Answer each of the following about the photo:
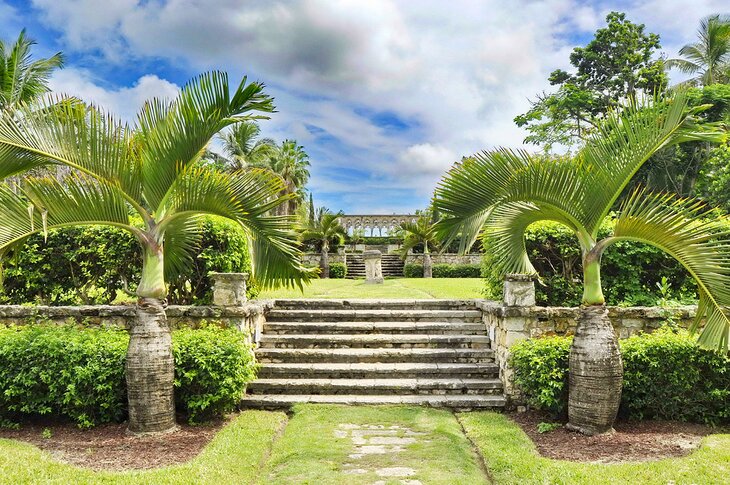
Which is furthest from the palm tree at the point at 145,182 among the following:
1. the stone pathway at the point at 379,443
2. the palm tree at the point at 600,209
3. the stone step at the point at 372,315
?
the stone step at the point at 372,315

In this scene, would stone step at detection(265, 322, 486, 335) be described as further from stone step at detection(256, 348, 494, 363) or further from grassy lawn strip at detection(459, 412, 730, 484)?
grassy lawn strip at detection(459, 412, 730, 484)

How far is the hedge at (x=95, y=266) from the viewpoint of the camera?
6270 millimetres

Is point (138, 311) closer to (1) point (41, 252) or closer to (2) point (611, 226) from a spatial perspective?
(1) point (41, 252)

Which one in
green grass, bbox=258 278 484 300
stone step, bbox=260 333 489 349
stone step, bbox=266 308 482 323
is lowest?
stone step, bbox=260 333 489 349

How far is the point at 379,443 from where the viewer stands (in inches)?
170

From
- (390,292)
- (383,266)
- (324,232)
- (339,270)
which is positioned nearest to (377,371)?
(390,292)

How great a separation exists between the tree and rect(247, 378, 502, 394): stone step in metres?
19.3

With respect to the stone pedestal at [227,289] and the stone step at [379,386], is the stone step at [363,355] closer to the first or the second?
the stone step at [379,386]

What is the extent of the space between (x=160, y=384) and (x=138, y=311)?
76 cm

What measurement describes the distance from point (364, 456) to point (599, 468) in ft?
6.47

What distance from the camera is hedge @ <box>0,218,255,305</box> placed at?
627cm

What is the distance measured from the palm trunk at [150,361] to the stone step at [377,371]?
5.67 ft

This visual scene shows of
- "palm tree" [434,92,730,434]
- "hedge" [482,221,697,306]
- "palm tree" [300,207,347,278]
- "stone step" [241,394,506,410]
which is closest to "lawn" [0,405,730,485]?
"stone step" [241,394,506,410]

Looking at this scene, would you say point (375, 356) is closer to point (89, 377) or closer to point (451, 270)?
point (89, 377)
